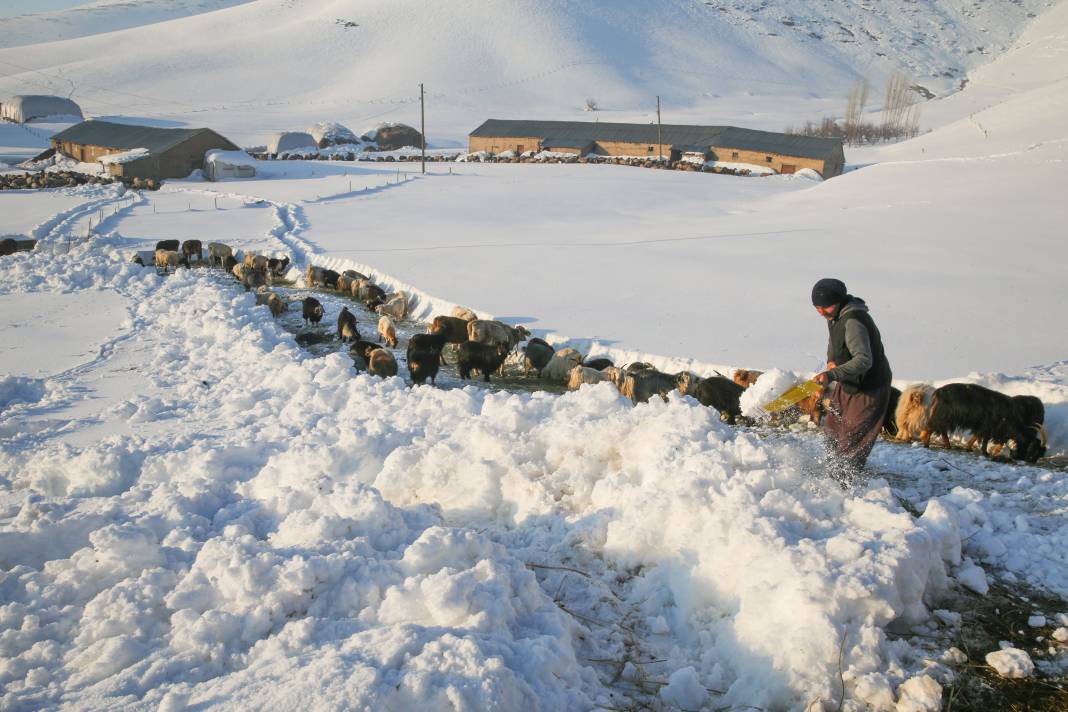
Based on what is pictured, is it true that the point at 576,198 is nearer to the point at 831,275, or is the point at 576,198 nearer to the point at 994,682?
the point at 831,275

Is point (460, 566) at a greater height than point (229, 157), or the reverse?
point (229, 157)

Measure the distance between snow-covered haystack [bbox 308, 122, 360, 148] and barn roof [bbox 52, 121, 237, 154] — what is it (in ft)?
43.4

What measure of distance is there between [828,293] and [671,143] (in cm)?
5139

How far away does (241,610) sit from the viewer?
4.46m

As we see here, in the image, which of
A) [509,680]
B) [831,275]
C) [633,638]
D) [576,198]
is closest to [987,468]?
[633,638]

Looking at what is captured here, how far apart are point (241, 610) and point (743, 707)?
116 inches

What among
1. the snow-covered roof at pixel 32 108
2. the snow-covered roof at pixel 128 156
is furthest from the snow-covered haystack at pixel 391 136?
the snow-covered roof at pixel 32 108

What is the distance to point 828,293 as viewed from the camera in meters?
6.02

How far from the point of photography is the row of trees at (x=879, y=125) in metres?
74.2

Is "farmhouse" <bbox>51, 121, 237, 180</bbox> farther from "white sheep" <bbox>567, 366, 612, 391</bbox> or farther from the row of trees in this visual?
the row of trees

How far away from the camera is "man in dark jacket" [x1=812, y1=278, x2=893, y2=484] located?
19.4 ft

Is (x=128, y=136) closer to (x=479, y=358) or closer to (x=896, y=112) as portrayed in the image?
(x=479, y=358)

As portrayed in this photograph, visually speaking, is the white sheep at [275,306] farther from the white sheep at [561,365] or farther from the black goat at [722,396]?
the black goat at [722,396]

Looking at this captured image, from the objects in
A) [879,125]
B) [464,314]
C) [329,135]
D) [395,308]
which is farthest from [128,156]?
[879,125]
